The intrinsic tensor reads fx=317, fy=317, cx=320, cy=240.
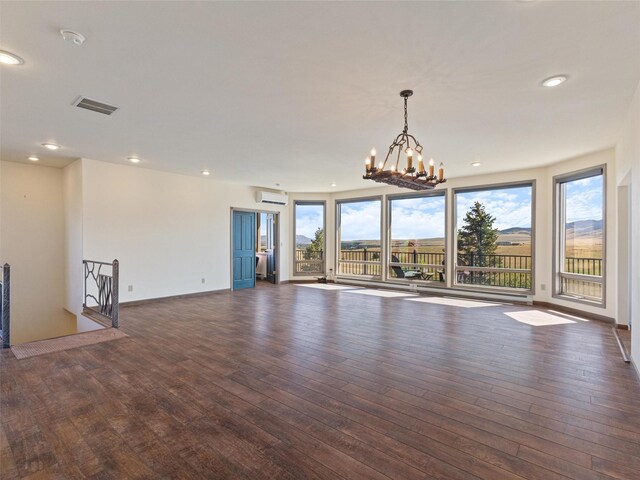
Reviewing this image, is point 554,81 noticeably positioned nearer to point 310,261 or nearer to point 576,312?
point 576,312

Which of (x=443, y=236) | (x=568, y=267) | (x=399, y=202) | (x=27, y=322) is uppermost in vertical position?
(x=399, y=202)

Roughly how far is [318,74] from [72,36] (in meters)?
1.81

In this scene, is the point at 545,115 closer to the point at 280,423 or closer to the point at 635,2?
the point at 635,2

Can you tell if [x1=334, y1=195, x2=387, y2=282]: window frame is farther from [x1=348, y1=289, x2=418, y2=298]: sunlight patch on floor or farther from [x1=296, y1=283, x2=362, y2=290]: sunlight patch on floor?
[x1=348, y1=289, x2=418, y2=298]: sunlight patch on floor

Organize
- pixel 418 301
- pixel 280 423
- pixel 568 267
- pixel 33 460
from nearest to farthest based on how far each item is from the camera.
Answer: pixel 33 460
pixel 280 423
pixel 568 267
pixel 418 301

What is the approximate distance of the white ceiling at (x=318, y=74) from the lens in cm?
205

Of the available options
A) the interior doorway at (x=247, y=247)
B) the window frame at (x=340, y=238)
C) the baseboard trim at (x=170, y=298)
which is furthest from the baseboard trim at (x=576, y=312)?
the baseboard trim at (x=170, y=298)

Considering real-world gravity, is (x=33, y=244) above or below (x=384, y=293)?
above

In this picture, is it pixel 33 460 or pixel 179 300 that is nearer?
pixel 33 460

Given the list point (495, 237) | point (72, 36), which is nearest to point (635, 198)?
point (495, 237)

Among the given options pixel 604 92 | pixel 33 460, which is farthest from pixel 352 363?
pixel 604 92

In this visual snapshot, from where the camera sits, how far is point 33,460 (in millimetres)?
1892

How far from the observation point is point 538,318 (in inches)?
210

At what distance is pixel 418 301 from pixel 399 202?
9.58ft
